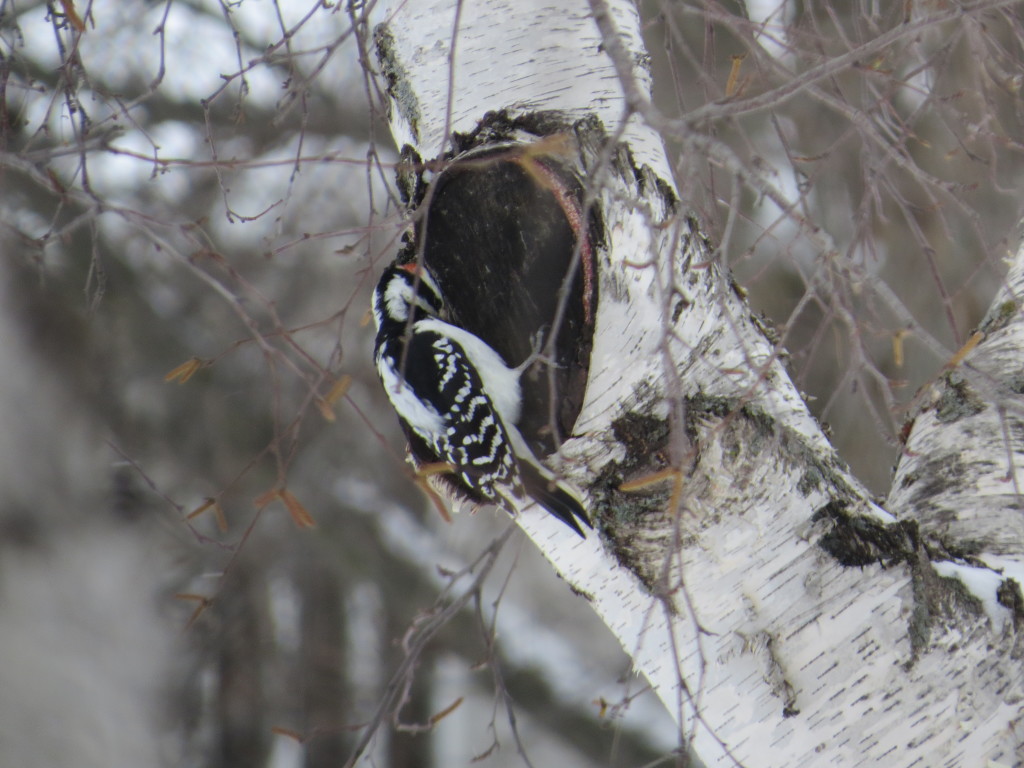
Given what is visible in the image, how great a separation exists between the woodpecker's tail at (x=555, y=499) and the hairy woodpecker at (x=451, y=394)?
115 millimetres

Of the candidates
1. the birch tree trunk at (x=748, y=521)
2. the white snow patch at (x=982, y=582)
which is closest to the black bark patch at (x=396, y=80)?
the birch tree trunk at (x=748, y=521)

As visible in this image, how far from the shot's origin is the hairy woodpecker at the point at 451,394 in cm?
198

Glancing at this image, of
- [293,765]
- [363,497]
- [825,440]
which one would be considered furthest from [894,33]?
[293,765]

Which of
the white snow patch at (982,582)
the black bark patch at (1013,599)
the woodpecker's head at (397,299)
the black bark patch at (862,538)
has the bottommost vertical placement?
the black bark patch at (1013,599)

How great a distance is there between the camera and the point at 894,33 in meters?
0.90

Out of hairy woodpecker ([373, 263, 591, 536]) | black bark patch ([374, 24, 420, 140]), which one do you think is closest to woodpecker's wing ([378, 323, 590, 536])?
hairy woodpecker ([373, 263, 591, 536])

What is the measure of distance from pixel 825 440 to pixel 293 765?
484 centimetres

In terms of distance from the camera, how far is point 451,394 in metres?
2.20

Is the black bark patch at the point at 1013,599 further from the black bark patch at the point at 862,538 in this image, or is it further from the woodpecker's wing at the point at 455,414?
the woodpecker's wing at the point at 455,414

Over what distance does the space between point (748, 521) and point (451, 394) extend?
39.5 inches

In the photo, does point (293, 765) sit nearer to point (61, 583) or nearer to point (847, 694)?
point (61, 583)

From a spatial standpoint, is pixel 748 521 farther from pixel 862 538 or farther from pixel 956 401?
pixel 956 401

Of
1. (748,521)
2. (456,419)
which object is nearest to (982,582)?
(748,521)

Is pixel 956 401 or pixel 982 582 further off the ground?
pixel 956 401
